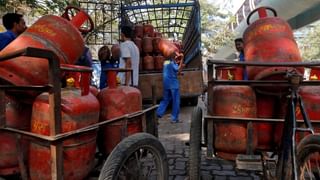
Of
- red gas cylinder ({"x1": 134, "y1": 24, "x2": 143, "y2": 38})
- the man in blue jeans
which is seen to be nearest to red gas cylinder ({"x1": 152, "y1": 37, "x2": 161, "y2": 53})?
red gas cylinder ({"x1": 134, "y1": 24, "x2": 143, "y2": 38})

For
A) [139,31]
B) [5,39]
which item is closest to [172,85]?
[139,31]

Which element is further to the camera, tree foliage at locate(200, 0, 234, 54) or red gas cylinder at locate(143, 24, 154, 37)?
tree foliage at locate(200, 0, 234, 54)

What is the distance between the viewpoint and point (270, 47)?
3.17m

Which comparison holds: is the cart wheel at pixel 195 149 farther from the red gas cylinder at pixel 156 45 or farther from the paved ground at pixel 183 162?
the red gas cylinder at pixel 156 45

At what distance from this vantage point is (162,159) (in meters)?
2.95

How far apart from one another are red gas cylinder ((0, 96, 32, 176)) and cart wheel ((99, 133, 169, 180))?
65cm

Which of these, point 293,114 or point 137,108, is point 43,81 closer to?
point 137,108

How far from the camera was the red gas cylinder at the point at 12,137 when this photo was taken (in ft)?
8.41

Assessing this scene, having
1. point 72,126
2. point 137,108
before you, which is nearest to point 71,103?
point 72,126

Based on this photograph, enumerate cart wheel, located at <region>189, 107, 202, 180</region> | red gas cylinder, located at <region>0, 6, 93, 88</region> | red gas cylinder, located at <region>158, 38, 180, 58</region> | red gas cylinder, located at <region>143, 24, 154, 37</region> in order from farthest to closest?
red gas cylinder, located at <region>143, 24, 154, 37</region> < red gas cylinder, located at <region>158, 38, 180, 58</region> < cart wheel, located at <region>189, 107, 202, 180</region> < red gas cylinder, located at <region>0, 6, 93, 88</region>

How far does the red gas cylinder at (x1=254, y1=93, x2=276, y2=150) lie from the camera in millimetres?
3188

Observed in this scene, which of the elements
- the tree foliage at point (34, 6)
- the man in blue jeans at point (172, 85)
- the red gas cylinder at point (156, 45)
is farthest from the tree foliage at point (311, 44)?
the tree foliage at point (34, 6)

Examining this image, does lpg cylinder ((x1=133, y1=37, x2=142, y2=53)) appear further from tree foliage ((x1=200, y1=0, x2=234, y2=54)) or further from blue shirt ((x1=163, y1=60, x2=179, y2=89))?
tree foliage ((x1=200, y1=0, x2=234, y2=54))

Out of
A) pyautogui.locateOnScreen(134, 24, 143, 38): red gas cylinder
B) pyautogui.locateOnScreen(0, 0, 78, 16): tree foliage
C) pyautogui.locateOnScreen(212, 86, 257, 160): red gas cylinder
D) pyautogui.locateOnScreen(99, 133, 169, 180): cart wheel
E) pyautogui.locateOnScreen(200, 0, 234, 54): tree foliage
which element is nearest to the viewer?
pyautogui.locateOnScreen(99, 133, 169, 180): cart wheel
